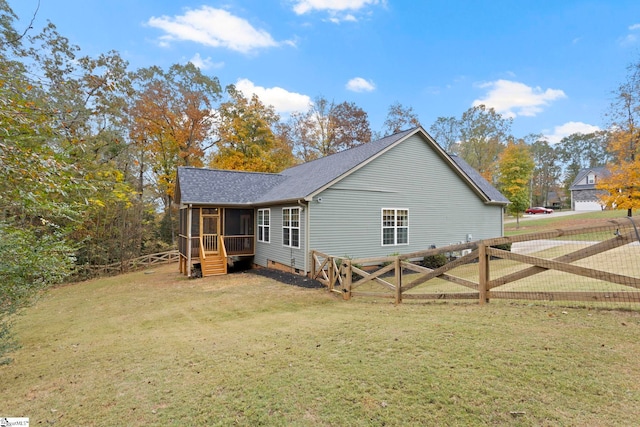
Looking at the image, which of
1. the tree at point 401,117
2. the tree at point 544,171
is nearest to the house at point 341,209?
the tree at point 401,117

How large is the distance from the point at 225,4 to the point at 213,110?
15005 mm

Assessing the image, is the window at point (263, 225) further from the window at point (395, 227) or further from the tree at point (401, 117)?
the tree at point (401, 117)

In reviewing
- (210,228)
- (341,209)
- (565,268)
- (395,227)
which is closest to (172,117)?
(210,228)

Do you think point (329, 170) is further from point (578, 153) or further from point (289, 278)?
point (578, 153)

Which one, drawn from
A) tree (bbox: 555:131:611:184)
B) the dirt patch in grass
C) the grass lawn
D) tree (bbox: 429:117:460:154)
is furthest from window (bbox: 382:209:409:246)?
tree (bbox: 555:131:611:184)

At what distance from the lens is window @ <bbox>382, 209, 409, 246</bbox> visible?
1424 cm

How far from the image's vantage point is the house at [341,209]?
12.9 metres

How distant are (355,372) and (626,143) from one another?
24603 millimetres

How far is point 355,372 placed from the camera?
11.5ft

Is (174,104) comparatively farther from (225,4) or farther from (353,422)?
(353,422)

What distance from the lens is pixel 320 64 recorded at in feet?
68.5

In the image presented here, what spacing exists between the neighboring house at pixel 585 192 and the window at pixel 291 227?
50.5m

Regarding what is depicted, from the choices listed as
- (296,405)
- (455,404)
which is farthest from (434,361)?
(296,405)

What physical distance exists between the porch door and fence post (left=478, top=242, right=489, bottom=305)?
488 inches
